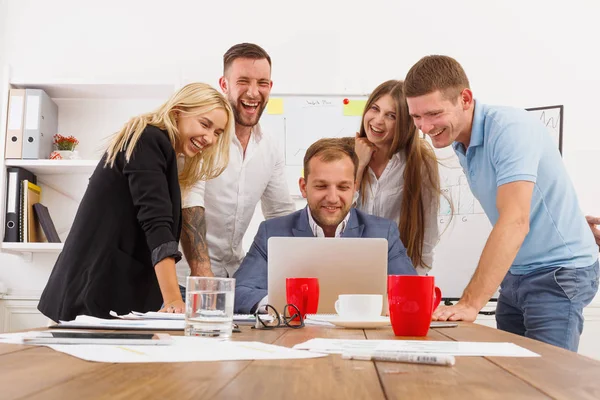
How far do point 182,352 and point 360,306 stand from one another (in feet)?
2.07

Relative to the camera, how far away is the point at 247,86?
250 cm

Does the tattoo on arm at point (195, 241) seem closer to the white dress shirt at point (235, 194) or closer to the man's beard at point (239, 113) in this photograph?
the white dress shirt at point (235, 194)

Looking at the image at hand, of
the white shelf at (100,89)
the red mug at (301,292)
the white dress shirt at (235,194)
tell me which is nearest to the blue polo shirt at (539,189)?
the red mug at (301,292)

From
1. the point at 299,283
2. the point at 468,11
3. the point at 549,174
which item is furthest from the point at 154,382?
the point at 468,11

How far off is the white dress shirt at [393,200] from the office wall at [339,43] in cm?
93

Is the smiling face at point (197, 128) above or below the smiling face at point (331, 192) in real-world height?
above

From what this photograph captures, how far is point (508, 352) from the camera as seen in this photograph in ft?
2.65

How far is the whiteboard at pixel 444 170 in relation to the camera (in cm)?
320

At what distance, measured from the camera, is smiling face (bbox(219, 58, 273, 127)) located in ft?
8.20

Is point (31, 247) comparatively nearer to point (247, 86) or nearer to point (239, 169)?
point (239, 169)

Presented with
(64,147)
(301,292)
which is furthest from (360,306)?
(64,147)

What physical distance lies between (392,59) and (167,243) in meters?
2.07

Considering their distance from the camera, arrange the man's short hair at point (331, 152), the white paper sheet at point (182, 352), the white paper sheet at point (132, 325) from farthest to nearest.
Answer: the man's short hair at point (331, 152), the white paper sheet at point (132, 325), the white paper sheet at point (182, 352)

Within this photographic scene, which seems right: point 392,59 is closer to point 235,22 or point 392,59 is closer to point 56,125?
point 235,22
